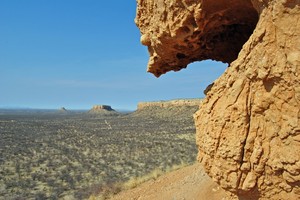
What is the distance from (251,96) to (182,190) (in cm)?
484

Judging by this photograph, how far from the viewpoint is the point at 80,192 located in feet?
43.8

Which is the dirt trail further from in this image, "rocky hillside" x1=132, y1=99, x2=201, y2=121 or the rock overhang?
"rocky hillside" x1=132, y1=99, x2=201, y2=121

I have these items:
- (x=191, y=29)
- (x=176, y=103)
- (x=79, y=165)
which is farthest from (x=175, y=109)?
(x=191, y=29)

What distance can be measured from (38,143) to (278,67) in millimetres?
26589

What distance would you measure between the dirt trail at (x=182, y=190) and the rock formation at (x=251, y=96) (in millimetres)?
1210

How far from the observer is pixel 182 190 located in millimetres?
8578

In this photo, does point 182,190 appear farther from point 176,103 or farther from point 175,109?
point 176,103

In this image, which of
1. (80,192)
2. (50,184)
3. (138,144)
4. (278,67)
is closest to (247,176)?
(278,67)

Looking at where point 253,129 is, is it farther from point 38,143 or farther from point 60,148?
point 38,143

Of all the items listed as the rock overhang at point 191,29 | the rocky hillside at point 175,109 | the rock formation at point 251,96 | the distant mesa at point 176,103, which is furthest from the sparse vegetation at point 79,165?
the distant mesa at point 176,103

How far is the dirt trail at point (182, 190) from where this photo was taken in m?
7.25

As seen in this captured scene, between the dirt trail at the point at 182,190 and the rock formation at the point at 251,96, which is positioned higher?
the rock formation at the point at 251,96

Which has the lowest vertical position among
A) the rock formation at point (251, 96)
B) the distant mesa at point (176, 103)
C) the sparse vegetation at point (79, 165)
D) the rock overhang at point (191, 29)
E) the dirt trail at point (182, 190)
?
the sparse vegetation at point (79, 165)

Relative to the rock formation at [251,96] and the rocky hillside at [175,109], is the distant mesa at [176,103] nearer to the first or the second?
the rocky hillside at [175,109]
